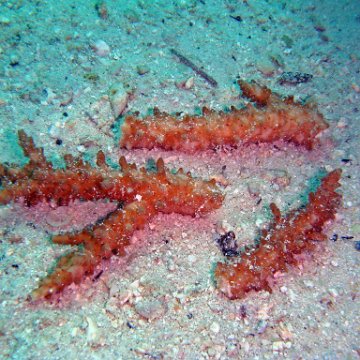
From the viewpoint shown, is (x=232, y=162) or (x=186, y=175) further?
(x=232, y=162)

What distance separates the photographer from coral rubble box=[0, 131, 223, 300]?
10.4 ft

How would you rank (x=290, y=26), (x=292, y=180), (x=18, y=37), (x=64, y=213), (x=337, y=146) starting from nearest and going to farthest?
(x=64, y=213), (x=292, y=180), (x=337, y=146), (x=18, y=37), (x=290, y=26)

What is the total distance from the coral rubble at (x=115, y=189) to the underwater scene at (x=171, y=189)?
0.5 inches

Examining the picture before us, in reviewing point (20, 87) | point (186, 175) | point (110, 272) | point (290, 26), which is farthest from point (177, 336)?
point (290, 26)

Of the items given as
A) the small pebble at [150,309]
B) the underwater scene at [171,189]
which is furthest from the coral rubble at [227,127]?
the small pebble at [150,309]

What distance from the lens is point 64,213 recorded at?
3.42m

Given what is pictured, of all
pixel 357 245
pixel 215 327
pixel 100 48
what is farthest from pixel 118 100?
pixel 357 245

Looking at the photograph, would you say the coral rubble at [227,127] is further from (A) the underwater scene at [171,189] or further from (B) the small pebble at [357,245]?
(B) the small pebble at [357,245]

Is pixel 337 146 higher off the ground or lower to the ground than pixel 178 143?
higher

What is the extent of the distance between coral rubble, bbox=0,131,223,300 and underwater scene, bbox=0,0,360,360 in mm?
14

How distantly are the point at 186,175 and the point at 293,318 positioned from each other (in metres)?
1.54

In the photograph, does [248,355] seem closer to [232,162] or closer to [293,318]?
[293,318]

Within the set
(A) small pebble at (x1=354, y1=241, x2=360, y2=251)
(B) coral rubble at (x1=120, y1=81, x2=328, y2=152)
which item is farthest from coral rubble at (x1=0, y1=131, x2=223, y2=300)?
(A) small pebble at (x1=354, y1=241, x2=360, y2=251)

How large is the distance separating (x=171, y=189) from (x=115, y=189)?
508 millimetres
